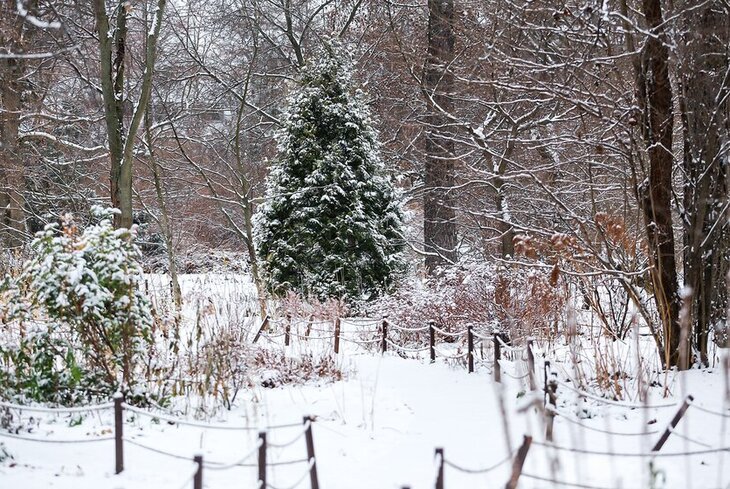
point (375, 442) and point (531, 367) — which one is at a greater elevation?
point (531, 367)

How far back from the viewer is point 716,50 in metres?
5.84

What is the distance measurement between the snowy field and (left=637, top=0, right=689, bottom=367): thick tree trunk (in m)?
0.71

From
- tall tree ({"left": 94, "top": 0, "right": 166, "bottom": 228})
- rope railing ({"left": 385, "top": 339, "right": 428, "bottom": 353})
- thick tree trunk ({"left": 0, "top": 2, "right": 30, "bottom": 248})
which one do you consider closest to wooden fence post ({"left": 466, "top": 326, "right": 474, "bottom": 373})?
rope railing ({"left": 385, "top": 339, "right": 428, "bottom": 353})

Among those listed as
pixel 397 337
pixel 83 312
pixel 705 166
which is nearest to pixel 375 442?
pixel 83 312

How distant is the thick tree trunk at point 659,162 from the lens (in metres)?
5.86

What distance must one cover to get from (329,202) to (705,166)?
244 inches

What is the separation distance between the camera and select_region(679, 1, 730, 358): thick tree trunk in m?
5.71

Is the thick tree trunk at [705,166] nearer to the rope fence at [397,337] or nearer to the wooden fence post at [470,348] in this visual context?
the rope fence at [397,337]

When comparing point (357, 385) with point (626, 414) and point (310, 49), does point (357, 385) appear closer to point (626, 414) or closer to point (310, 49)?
point (626, 414)

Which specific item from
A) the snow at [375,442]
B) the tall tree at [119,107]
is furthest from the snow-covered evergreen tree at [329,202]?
the snow at [375,442]

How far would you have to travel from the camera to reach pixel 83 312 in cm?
523

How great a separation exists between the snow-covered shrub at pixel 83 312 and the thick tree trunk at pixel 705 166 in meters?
4.90

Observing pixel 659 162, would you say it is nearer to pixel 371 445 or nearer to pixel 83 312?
pixel 371 445

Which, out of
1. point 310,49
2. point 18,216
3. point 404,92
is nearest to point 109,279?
point 404,92
